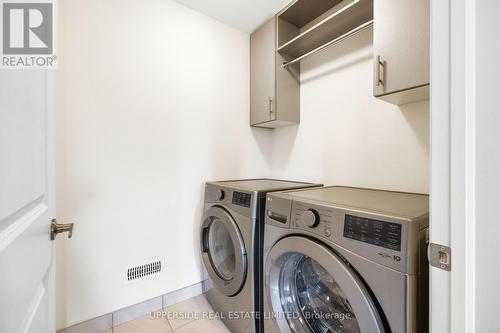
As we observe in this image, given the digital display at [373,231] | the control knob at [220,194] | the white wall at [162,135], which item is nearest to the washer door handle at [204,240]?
the white wall at [162,135]

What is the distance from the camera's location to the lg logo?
0.47 metres

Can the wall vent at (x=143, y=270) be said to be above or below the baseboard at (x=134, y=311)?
above

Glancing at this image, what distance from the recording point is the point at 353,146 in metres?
1.56

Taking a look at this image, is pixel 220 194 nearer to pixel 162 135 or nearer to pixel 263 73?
pixel 162 135

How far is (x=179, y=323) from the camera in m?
1.51

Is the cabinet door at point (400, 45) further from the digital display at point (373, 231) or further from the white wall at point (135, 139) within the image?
the white wall at point (135, 139)

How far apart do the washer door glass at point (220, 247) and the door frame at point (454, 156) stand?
50.9 inches

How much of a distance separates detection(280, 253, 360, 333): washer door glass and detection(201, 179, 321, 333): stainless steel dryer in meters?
0.20

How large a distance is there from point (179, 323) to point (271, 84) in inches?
77.1

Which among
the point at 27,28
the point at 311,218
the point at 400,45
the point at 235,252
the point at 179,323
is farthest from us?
the point at 179,323

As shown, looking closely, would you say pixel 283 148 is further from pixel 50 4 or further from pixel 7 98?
pixel 7 98

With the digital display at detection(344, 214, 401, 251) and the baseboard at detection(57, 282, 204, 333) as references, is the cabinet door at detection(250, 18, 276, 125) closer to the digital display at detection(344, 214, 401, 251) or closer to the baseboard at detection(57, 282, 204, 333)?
the digital display at detection(344, 214, 401, 251)

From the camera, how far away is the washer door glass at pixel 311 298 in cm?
97

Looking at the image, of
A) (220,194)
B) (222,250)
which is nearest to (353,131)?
(220,194)
